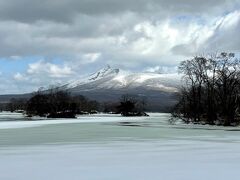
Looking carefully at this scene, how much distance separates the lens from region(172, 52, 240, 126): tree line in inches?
2709

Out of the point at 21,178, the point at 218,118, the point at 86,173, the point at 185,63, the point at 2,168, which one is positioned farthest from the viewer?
the point at 185,63

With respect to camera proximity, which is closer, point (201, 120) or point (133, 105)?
point (201, 120)

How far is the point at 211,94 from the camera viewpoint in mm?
74062

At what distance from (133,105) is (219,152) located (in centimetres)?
12850

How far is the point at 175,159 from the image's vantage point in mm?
18906

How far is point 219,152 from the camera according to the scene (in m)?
22.3

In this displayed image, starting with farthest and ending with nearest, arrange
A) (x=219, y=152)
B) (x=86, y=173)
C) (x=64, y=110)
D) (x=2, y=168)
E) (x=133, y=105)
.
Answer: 1. (x=133, y=105)
2. (x=64, y=110)
3. (x=219, y=152)
4. (x=2, y=168)
5. (x=86, y=173)

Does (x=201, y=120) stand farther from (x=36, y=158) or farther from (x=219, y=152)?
(x=36, y=158)

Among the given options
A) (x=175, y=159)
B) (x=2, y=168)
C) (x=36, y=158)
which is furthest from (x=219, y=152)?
(x=2, y=168)

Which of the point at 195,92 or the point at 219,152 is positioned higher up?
the point at 195,92

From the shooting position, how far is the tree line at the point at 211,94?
6881 centimetres

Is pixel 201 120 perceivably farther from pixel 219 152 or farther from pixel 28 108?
pixel 28 108

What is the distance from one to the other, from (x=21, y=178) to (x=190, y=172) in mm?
5290

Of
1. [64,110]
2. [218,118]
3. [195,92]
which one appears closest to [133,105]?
[64,110]
